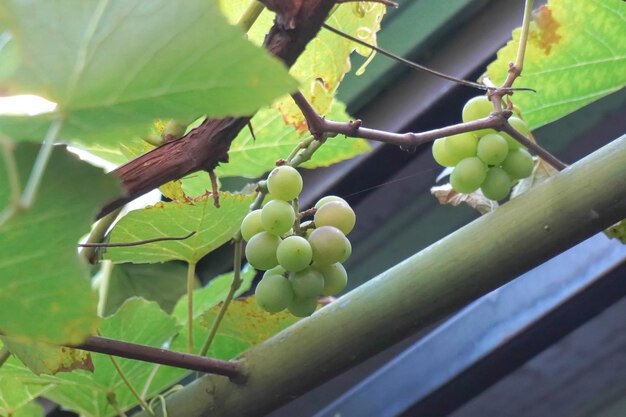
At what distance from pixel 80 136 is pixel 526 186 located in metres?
0.21

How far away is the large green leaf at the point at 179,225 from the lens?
29 centimetres

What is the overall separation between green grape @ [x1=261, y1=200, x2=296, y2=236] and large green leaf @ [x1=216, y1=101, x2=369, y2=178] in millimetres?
85

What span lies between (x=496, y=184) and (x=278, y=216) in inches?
3.6

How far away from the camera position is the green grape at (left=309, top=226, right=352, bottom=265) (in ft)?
0.88

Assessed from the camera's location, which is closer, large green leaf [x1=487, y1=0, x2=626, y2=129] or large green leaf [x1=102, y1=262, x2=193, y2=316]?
large green leaf [x1=487, y1=0, x2=626, y2=129]

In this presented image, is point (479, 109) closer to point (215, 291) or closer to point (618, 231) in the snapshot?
point (618, 231)

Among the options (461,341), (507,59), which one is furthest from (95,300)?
(461,341)

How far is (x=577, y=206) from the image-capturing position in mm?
251

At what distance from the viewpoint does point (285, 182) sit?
0.26m

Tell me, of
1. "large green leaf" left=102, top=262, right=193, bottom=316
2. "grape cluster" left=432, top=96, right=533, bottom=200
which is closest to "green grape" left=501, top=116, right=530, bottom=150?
"grape cluster" left=432, top=96, right=533, bottom=200

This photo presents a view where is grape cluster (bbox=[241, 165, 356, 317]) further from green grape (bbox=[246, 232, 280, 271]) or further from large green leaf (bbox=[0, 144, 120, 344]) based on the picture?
large green leaf (bbox=[0, 144, 120, 344])

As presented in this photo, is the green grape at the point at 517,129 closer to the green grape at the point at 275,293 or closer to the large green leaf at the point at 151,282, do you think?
the green grape at the point at 275,293

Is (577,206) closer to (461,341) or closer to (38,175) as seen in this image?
(38,175)

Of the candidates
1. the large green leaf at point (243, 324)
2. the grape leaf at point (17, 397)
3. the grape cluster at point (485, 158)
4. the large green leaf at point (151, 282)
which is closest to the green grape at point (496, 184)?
the grape cluster at point (485, 158)
